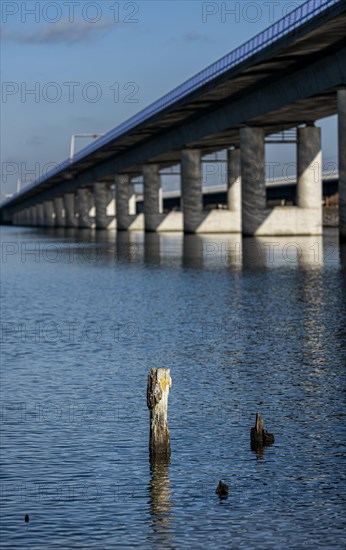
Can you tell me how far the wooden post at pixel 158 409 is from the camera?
503 inches

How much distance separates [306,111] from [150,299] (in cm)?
4179

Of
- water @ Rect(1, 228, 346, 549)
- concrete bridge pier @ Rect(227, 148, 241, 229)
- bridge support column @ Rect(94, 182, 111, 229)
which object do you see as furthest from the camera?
bridge support column @ Rect(94, 182, 111, 229)

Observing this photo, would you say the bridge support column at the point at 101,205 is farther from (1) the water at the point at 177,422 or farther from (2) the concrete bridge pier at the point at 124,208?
(1) the water at the point at 177,422

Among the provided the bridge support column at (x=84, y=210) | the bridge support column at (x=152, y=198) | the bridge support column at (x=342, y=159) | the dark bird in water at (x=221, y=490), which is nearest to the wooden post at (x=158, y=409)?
the dark bird in water at (x=221, y=490)

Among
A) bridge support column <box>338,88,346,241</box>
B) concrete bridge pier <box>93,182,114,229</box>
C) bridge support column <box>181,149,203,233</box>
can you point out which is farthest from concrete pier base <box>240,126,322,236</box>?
concrete bridge pier <box>93,182,114,229</box>

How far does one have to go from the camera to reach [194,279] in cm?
4200

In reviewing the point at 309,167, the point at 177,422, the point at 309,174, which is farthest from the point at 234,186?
the point at 177,422

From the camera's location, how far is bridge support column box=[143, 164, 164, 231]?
115m

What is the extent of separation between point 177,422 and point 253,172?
65359 mm

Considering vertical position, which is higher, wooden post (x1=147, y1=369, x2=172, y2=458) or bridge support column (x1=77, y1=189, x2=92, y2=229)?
bridge support column (x1=77, y1=189, x2=92, y2=229)

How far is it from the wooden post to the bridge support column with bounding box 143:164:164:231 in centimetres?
10176

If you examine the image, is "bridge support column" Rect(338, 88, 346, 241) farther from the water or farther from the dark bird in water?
the dark bird in water

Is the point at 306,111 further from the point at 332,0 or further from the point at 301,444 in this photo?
the point at 301,444

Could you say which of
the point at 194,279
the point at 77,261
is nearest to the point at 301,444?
the point at 194,279
